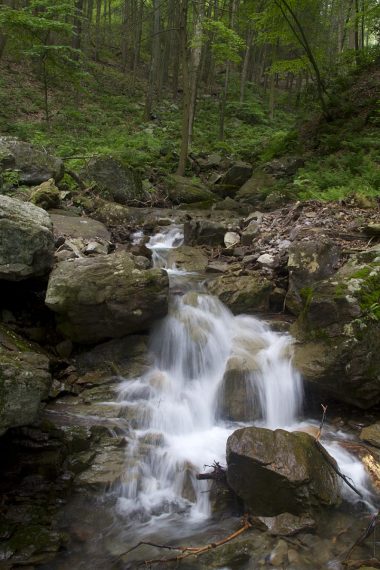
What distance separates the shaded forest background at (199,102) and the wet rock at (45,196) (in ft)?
1.95

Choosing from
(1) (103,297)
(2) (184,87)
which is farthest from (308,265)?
(2) (184,87)

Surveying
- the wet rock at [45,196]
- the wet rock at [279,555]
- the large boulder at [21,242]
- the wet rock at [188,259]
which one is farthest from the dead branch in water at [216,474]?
the wet rock at [45,196]

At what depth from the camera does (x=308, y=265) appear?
6.84 meters

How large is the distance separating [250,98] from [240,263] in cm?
2393

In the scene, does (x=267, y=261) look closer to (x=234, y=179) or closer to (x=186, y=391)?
(x=186, y=391)

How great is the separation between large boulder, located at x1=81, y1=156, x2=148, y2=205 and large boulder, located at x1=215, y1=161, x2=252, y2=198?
320cm

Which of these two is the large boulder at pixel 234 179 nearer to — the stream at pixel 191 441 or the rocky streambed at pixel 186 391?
the rocky streambed at pixel 186 391

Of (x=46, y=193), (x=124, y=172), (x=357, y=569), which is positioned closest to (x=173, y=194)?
(x=124, y=172)

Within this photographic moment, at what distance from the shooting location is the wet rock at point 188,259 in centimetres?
869

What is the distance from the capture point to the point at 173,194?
13.1m

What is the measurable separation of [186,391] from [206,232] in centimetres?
427

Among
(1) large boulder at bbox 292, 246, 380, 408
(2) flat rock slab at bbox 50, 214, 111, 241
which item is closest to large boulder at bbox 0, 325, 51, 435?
(1) large boulder at bbox 292, 246, 380, 408

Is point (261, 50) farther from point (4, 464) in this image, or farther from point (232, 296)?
point (4, 464)

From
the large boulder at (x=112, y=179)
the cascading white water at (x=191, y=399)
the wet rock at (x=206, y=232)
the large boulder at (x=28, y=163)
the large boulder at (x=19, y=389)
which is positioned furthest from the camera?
the large boulder at (x=112, y=179)
